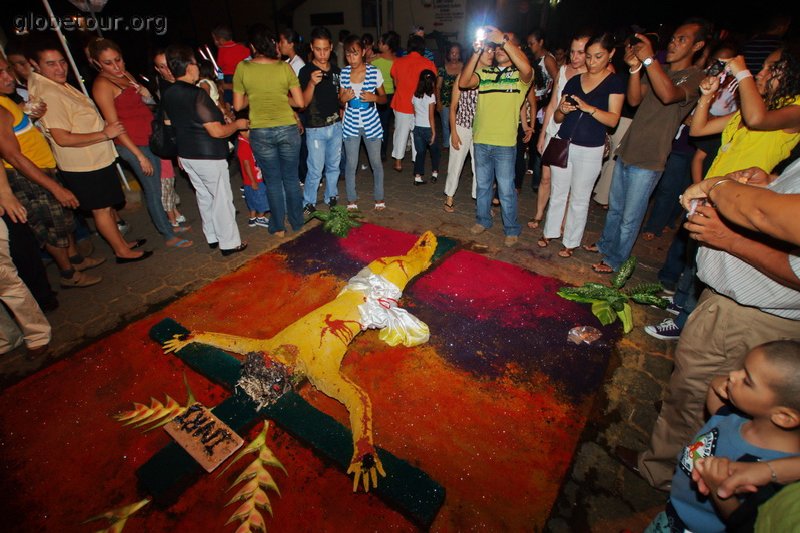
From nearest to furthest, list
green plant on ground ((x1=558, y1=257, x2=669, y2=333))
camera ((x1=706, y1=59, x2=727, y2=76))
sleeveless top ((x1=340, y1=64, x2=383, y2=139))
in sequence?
camera ((x1=706, y1=59, x2=727, y2=76))
green plant on ground ((x1=558, y1=257, x2=669, y2=333))
sleeveless top ((x1=340, y1=64, x2=383, y2=139))

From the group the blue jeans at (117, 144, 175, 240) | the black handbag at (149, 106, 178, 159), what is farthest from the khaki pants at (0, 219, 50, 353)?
the blue jeans at (117, 144, 175, 240)

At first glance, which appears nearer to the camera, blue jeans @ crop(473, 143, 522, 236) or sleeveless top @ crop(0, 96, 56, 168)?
sleeveless top @ crop(0, 96, 56, 168)

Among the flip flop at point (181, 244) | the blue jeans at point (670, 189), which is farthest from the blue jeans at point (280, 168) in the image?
the blue jeans at point (670, 189)

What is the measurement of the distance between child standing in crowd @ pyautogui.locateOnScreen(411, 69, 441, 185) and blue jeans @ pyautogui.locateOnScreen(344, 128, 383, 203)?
127cm

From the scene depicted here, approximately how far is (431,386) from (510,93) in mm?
3508

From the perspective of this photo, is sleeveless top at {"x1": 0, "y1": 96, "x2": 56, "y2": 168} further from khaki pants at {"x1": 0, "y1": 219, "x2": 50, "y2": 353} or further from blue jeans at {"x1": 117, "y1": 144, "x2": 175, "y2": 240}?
khaki pants at {"x1": 0, "y1": 219, "x2": 50, "y2": 353}

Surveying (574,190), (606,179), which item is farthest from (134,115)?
(606,179)

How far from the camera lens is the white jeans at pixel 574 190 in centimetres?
430

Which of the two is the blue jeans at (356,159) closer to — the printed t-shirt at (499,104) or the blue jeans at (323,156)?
the blue jeans at (323,156)

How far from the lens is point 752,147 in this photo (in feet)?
9.20

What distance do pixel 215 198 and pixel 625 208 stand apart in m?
5.00

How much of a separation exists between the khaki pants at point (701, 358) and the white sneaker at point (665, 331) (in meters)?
1.51

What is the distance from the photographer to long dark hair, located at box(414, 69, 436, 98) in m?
6.34

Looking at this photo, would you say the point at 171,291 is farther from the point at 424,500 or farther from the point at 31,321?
the point at 424,500
